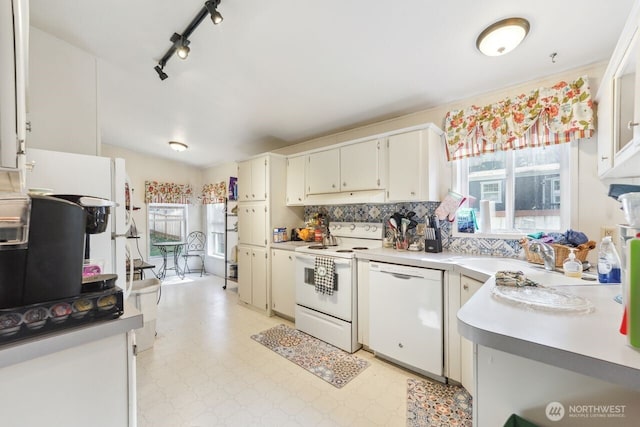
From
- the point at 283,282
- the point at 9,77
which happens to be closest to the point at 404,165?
the point at 283,282

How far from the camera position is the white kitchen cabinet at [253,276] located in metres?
3.47

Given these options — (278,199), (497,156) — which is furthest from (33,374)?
(497,156)

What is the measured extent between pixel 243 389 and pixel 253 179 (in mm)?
2504

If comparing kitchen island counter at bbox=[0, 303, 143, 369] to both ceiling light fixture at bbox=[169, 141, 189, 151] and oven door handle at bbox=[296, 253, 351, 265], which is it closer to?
oven door handle at bbox=[296, 253, 351, 265]

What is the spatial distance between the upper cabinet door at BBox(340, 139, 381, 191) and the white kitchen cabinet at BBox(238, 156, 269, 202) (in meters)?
1.12

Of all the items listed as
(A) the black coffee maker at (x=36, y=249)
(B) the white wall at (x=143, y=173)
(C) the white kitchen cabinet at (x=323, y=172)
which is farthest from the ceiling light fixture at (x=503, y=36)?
(B) the white wall at (x=143, y=173)

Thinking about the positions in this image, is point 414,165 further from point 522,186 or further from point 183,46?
point 183,46

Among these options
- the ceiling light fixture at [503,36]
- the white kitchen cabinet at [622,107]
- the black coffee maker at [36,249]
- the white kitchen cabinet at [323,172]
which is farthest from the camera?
the white kitchen cabinet at [323,172]

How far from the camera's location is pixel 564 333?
2.43 ft

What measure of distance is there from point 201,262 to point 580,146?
6549 mm

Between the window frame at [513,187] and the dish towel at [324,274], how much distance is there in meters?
1.24

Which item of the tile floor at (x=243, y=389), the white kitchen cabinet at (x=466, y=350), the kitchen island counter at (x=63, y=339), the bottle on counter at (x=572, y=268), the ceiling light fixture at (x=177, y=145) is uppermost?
the ceiling light fixture at (x=177, y=145)

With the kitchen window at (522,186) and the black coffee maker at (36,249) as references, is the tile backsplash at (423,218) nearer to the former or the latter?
the kitchen window at (522,186)

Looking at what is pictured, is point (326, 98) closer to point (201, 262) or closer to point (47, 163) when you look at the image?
point (47, 163)
